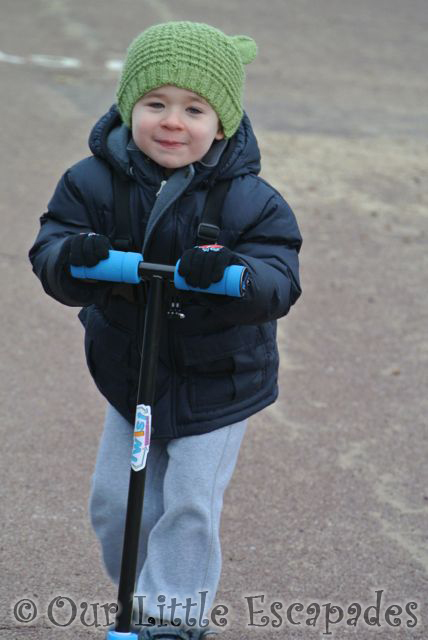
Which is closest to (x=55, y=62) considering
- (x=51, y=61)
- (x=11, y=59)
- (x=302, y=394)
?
(x=51, y=61)

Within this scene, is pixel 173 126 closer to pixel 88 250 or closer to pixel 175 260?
pixel 175 260

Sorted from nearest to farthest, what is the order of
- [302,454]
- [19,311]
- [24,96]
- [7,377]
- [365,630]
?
1. [365,630]
2. [302,454]
3. [7,377]
4. [19,311]
5. [24,96]

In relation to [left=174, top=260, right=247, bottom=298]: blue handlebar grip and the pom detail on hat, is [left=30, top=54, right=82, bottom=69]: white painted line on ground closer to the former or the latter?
the pom detail on hat

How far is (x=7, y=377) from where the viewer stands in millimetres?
5121

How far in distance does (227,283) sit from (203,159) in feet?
1.79

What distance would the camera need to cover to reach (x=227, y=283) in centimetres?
262

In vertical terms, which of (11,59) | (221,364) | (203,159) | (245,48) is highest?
(11,59)

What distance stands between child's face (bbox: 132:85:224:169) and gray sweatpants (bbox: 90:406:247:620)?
77 cm

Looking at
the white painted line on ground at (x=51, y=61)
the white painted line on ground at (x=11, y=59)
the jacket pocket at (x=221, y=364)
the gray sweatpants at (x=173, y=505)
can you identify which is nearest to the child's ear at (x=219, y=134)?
the jacket pocket at (x=221, y=364)

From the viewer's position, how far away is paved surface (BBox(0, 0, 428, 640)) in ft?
12.3

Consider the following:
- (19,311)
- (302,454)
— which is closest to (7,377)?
(19,311)

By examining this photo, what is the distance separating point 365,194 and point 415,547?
442 cm

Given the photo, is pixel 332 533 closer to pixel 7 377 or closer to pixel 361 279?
pixel 7 377

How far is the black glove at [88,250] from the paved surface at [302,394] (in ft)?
4.34
